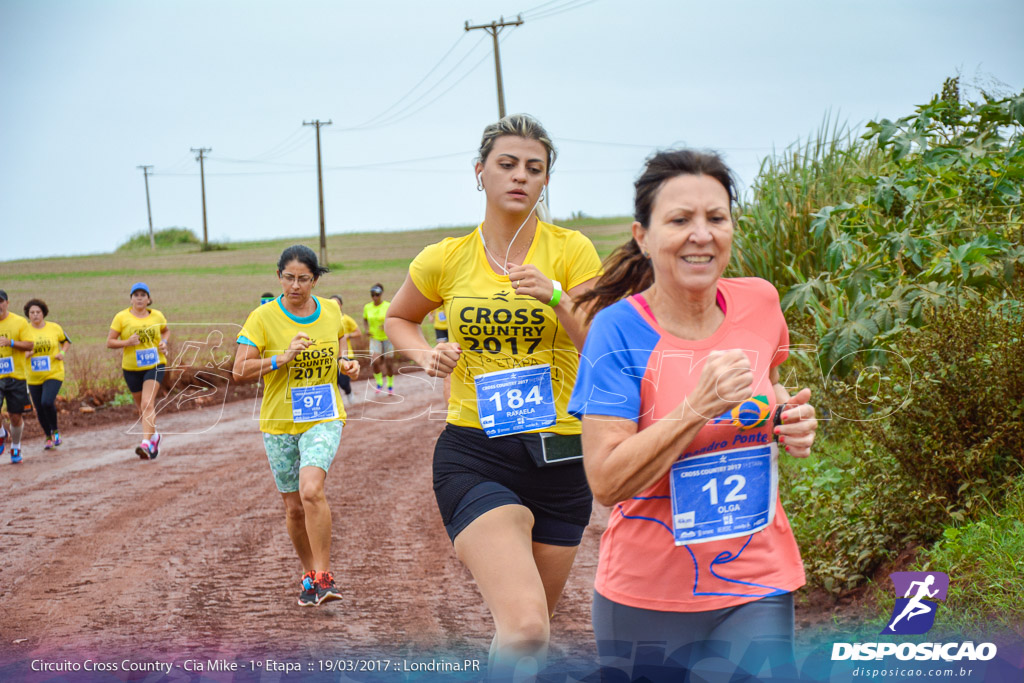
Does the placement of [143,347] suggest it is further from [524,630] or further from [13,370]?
[524,630]

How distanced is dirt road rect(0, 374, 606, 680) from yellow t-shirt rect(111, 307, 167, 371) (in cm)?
113

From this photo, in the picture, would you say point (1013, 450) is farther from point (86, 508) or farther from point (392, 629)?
point (86, 508)

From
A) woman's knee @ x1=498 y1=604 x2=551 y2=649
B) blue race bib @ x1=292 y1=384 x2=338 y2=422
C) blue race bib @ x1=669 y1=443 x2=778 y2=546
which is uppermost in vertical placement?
blue race bib @ x1=669 y1=443 x2=778 y2=546

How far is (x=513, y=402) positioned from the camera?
3.31 metres

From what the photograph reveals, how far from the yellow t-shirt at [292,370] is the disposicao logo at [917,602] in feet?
10.7

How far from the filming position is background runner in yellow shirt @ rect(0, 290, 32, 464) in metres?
11.1

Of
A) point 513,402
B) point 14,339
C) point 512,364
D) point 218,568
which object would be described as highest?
point 512,364

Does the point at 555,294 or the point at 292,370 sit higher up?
the point at 555,294

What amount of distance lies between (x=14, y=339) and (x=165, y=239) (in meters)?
27.3

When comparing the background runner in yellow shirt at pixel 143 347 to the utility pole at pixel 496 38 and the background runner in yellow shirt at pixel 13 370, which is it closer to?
the background runner in yellow shirt at pixel 13 370

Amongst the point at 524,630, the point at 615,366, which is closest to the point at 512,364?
the point at 524,630

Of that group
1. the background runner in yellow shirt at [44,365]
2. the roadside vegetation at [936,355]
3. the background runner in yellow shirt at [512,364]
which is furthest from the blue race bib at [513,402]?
the background runner in yellow shirt at [44,365]

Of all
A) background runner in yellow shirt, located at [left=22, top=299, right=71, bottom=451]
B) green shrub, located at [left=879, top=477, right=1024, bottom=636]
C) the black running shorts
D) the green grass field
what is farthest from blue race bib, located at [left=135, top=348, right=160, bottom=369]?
green shrub, located at [left=879, top=477, right=1024, bottom=636]

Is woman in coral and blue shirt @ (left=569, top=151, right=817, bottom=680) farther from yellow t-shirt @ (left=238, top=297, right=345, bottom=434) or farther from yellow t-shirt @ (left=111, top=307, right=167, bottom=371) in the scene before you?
yellow t-shirt @ (left=111, top=307, right=167, bottom=371)
